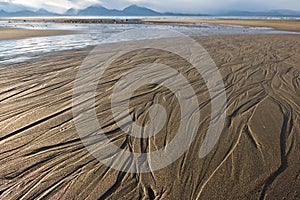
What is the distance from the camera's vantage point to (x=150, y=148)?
3840 mm

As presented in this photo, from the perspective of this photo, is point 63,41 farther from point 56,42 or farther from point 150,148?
point 150,148

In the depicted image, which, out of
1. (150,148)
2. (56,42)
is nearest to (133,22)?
(56,42)

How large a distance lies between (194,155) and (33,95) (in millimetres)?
4539

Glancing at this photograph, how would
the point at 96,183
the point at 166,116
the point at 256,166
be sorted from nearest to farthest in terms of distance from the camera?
the point at 96,183
the point at 256,166
the point at 166,116

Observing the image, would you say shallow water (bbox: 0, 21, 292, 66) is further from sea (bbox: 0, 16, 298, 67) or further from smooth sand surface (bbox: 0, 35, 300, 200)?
smooth sand surface (bbox: 0, 35, 300, 200)

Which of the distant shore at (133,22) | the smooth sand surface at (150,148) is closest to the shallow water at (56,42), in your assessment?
the distant shore at (133,22)

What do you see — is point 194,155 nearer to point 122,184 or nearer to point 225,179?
point 225,179

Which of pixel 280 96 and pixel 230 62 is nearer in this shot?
pixel 280 96

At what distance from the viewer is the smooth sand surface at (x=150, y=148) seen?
9.68 feet

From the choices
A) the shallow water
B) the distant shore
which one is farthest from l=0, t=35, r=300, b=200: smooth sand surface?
the distant shore

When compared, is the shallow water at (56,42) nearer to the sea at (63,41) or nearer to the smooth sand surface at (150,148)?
the sea at (63,41)

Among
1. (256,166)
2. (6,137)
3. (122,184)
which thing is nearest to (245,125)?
(256,166)

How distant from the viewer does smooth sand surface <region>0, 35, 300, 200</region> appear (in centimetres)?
295

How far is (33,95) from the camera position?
593 cm
